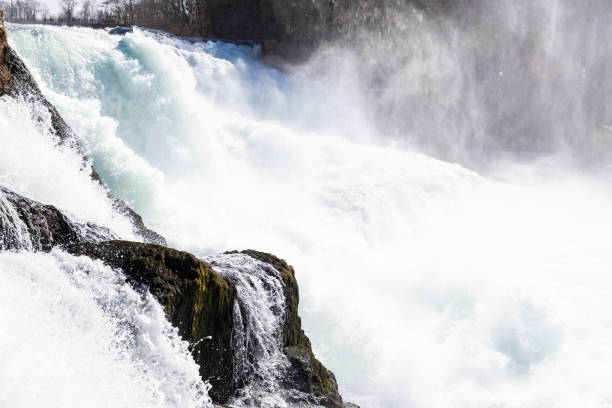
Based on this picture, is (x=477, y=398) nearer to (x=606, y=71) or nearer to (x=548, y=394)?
(x=548, y=394)

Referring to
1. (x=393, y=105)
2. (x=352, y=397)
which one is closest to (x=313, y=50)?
(x=393, y=105)

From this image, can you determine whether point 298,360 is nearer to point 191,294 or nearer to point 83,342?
point 191,294

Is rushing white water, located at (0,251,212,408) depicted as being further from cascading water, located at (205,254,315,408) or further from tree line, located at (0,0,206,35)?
tree line, located at (0,0,206,35)

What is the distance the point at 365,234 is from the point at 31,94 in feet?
26.9

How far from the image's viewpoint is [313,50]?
23.0m

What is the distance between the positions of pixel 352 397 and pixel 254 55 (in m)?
16.2

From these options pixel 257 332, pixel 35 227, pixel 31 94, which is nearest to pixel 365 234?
pixel 257 332

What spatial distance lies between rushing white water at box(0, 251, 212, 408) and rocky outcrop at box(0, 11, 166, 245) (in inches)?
159

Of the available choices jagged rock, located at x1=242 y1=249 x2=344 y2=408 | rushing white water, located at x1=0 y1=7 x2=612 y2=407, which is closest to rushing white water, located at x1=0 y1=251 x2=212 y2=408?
jagged rock, located at x1=242 y1=249 x2=344 y2=408

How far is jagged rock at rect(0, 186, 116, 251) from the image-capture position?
3762mm

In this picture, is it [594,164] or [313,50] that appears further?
[594,164]

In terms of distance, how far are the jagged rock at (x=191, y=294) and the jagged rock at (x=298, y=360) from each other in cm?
80

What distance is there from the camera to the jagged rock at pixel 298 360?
196 inches

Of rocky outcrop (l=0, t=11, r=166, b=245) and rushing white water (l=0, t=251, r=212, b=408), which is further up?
rocky outcrop (l=0, t=11, r=166, b=245)
